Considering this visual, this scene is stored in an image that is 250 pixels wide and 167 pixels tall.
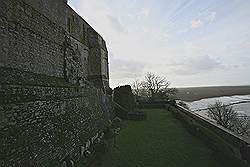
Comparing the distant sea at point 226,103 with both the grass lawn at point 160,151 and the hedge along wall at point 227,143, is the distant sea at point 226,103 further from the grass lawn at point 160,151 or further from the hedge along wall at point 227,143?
the hedge along wall at point 227,143

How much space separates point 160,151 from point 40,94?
541 cm

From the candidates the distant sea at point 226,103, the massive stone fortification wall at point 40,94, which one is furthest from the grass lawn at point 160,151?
the distant sea at point 226,103

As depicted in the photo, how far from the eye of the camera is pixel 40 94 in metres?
5.73

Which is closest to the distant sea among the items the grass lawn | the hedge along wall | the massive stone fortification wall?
the grass lawn

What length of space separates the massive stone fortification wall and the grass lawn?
59.7 inches

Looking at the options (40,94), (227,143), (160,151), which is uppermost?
(40,94)

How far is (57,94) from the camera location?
22.0 feet

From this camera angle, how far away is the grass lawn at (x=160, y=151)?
6998mm

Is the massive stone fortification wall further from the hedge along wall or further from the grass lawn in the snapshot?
the hedge along wall

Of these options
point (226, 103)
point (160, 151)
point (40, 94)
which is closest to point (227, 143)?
point (160, 151)

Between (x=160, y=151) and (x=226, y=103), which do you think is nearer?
(x=160, y=151)

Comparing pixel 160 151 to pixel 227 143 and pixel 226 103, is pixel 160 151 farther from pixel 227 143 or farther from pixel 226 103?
pixel 226 103

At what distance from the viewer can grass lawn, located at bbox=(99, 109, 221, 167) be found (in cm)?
700

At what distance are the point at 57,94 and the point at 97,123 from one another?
4545mm
